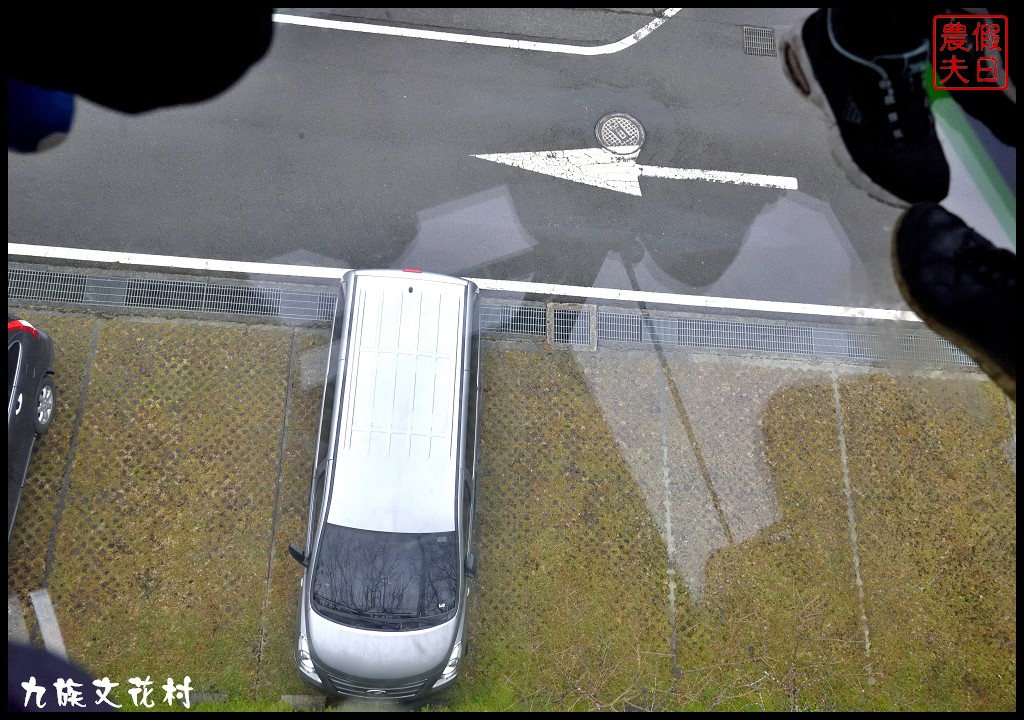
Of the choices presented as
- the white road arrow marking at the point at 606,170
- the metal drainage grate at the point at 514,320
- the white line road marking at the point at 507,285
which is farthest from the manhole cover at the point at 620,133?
the metal drainage grate at the point at 514,320

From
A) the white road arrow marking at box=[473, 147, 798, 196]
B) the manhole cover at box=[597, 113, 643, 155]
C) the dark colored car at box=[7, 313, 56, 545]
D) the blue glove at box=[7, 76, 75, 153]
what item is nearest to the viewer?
the blue glove at box=[7, 76, 75, 153]

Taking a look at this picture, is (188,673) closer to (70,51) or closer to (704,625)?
(704,625)

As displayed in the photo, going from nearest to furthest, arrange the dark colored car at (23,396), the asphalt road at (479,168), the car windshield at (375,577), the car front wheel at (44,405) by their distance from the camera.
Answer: the car windshield at (375,577) → the dark colored car at (23,396) → the car front wheel at (44,405) → the asphalt road at (479,168)

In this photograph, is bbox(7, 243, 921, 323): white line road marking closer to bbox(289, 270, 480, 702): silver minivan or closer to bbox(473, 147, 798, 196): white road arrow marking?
bbox(473, 147, 798, 196): white road arrow marking

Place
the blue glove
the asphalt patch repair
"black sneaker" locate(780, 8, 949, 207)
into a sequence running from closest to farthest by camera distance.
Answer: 1. the blue glove
2. "black sneaker" locate(780, 8, 949, 207)
3. the asphalt patch repair

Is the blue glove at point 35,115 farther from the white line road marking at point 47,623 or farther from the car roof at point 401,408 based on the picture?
the white line road marking at point 47,623

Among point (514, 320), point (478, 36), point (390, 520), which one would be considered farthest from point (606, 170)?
point (390, 520)

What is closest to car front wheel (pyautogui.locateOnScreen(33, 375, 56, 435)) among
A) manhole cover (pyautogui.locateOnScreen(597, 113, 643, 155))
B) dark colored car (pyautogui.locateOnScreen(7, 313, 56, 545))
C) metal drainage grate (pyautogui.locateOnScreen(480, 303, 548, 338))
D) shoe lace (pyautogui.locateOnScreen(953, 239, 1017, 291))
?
dark colored car (pyautogui.locateOnScreen(7, 313, 56, 545))
